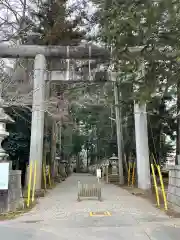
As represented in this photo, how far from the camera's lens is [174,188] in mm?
11094

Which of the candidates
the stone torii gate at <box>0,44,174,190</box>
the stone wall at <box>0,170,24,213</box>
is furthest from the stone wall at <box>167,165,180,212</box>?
the stone torii gate at <box>0,44,174,190</box>

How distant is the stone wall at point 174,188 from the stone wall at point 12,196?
223 inches

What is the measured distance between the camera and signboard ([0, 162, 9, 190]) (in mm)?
9797

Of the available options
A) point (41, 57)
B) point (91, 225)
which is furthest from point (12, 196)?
point (41, 57)

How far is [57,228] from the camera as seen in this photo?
7.69 metres

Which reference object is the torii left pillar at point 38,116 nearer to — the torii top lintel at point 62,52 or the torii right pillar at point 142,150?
the torii top lintel at point 62,52

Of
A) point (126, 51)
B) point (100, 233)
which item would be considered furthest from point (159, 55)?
point (100, 233)

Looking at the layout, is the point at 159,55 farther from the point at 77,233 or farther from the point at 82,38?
the point at 82,38

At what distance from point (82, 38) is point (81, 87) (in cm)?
380

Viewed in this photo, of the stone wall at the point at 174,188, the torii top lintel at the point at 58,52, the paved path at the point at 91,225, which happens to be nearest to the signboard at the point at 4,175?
the paved path at the point at 91,225

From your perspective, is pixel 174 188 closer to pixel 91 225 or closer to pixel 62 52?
pixel 91 225

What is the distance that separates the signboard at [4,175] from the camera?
9.80 metres

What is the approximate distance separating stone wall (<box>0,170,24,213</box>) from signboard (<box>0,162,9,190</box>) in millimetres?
316

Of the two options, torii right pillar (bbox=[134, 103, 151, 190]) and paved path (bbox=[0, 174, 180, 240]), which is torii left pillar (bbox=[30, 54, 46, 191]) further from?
paved path (bbox=[0, 174, 180, 240])
